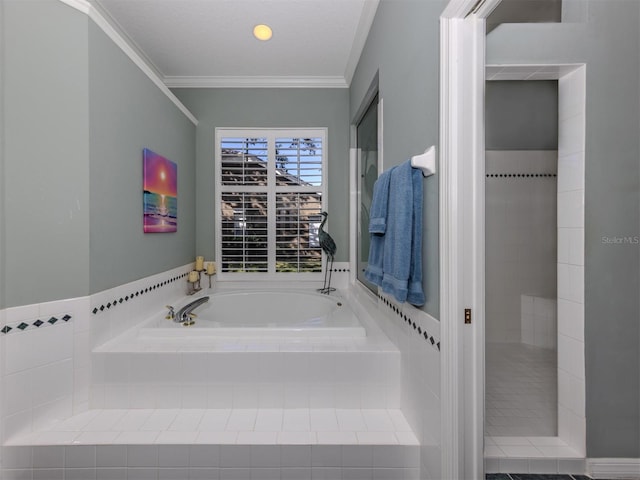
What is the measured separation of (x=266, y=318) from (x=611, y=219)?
2424 millimetres

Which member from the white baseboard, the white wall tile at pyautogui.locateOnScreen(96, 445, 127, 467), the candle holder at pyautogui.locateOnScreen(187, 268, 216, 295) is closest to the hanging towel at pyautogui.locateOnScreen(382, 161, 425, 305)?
the white baseboard

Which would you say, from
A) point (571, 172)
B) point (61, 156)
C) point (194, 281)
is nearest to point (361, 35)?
point (571, 172)

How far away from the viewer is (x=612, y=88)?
1279mm

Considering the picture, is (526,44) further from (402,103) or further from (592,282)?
(592,282)

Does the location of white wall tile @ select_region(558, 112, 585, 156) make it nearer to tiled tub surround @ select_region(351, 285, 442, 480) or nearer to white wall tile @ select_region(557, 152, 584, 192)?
white wall tile @ select_region(557, 152, 584, 192)

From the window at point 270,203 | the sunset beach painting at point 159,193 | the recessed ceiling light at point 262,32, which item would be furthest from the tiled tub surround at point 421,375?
the recessed ceiling light at point 262,32

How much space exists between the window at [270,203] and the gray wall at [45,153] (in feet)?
5.22

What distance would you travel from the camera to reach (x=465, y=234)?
3.52 feet

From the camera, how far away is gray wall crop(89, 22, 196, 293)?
5.51 ft

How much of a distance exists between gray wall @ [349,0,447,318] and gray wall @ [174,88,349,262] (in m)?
1.16

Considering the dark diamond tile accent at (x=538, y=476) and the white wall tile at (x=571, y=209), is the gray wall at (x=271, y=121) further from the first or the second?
the dark diamond tile accent at (x=538, y=476)

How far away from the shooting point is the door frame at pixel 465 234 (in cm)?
106

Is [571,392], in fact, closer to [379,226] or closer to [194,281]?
[379,226]

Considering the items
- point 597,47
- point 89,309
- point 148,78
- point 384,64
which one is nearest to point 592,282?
point 597,47
